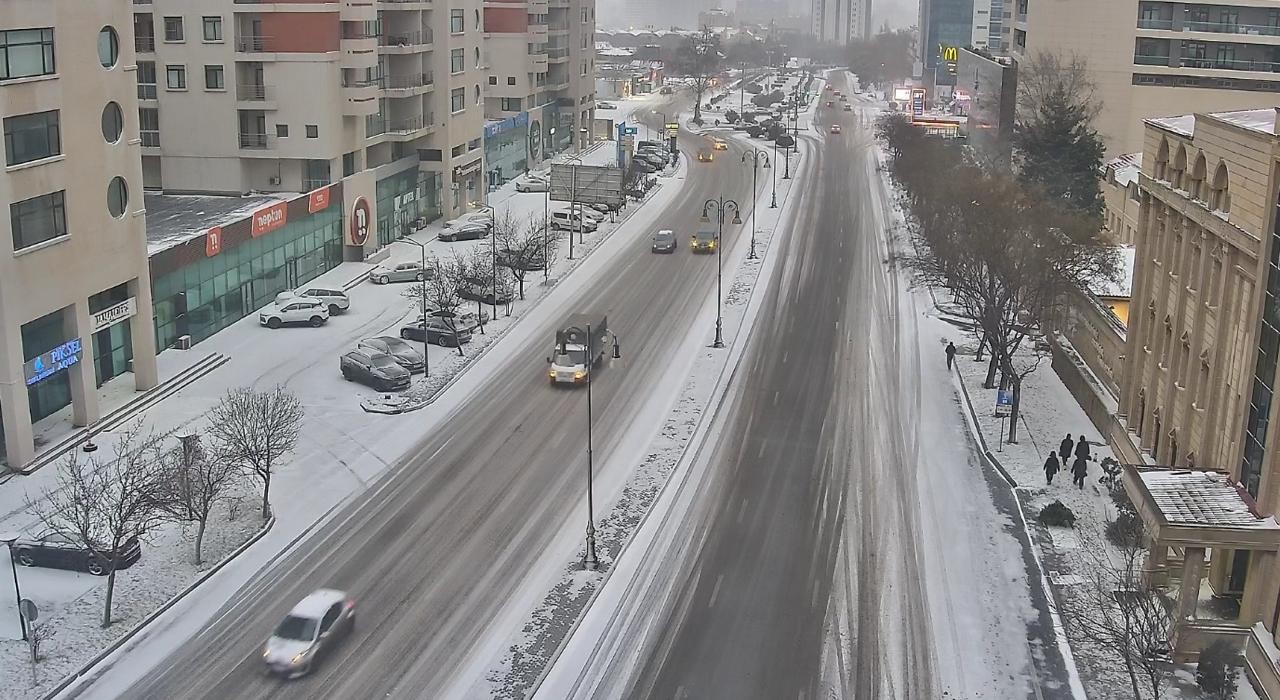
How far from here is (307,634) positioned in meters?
28.5

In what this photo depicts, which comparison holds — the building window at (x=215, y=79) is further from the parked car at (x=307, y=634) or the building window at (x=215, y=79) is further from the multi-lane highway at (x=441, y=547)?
the parked car at (x=307, y=634)

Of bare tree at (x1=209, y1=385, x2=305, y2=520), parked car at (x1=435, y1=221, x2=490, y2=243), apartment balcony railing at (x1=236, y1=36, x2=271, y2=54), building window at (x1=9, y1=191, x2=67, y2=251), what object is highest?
apartment balcony railing at (x1=236, y1=36, x2=271, y2=54)

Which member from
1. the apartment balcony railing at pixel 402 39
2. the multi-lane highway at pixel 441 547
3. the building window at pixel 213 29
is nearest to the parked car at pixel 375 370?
the multi-lane highway at pixel 441 547

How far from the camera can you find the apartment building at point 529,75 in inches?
4139

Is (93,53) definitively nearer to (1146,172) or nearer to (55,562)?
(55,562)

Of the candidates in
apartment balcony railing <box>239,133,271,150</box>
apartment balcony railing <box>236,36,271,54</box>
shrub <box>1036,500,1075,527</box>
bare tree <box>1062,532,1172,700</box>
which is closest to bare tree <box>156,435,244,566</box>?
bare tree <box>1062,532,1172,700</box>

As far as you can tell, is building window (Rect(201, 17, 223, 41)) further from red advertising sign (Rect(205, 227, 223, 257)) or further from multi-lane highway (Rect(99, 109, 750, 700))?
multi-lane highway (Rect(99, 109, 750, 700))

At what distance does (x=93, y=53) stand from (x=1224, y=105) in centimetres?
7682

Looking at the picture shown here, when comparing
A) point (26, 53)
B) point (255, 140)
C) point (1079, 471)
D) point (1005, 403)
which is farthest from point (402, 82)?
point (1079, 471)

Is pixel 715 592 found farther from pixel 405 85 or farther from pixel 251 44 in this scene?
pixel 405 85

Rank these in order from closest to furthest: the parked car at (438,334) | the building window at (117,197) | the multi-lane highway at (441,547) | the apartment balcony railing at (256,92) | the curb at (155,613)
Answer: the curb at (155,613), the multi-lane highway at (441,547), the building window at (117,197), the parked car at (438,334), the apartment balcony railing at (256,92)

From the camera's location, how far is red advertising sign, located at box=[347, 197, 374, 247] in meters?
70.5

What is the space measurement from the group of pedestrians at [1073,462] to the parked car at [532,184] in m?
61.4

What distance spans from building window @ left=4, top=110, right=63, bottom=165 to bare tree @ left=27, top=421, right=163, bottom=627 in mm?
10226
